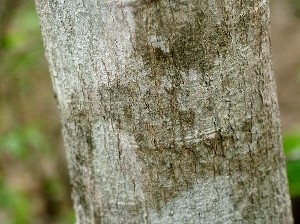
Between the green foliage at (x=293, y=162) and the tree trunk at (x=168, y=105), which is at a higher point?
the tree trunk at (x=168, y=105)

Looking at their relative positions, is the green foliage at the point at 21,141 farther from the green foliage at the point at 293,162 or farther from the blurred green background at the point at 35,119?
the green foliage at the point at 293,162

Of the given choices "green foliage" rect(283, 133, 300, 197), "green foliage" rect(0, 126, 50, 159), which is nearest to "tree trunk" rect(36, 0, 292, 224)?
"green foliage" rect(283, 133, 300, 197)

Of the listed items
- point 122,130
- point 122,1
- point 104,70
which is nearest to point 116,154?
point 122,130

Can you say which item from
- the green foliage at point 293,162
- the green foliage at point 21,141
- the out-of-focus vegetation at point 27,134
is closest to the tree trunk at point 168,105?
the green foliage at point 293,162

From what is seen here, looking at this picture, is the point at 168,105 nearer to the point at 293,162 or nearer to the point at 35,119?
the point at 293,162

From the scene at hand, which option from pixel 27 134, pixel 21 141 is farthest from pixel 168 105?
pixel 27 134

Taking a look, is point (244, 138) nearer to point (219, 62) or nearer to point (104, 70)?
point (219, 62)
